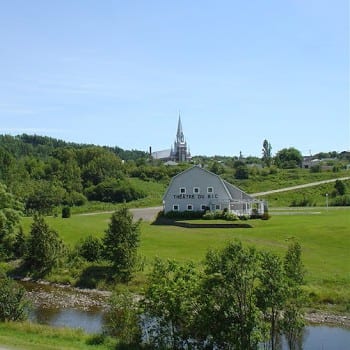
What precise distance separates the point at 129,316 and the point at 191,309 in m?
2.73

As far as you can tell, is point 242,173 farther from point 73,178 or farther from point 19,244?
point 19,244

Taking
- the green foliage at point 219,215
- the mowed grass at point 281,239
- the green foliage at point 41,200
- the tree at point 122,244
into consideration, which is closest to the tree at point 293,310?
the mowed grass at point 281,239

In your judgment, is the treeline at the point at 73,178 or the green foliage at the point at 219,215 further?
the treeline at the point at 73,178

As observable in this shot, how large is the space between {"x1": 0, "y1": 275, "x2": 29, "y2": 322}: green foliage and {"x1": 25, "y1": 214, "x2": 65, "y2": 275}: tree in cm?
1568

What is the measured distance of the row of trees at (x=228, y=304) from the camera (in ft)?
63.8

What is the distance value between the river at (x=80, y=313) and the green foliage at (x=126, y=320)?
5.36 meters

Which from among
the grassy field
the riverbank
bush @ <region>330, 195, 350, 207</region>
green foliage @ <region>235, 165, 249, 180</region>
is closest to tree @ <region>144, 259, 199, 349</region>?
the grassy field

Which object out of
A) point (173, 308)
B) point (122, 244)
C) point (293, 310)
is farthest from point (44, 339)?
point (122, 244)

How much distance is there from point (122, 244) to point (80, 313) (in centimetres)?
696

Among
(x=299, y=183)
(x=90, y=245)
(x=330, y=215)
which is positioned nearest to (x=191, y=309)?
(x=90, y=245)

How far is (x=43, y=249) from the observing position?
4191 cm

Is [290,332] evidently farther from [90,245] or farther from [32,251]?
[32,251]

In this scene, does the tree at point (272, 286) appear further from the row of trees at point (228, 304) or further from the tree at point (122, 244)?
the tree at point (122, 244)

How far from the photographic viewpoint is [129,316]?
848 inches
